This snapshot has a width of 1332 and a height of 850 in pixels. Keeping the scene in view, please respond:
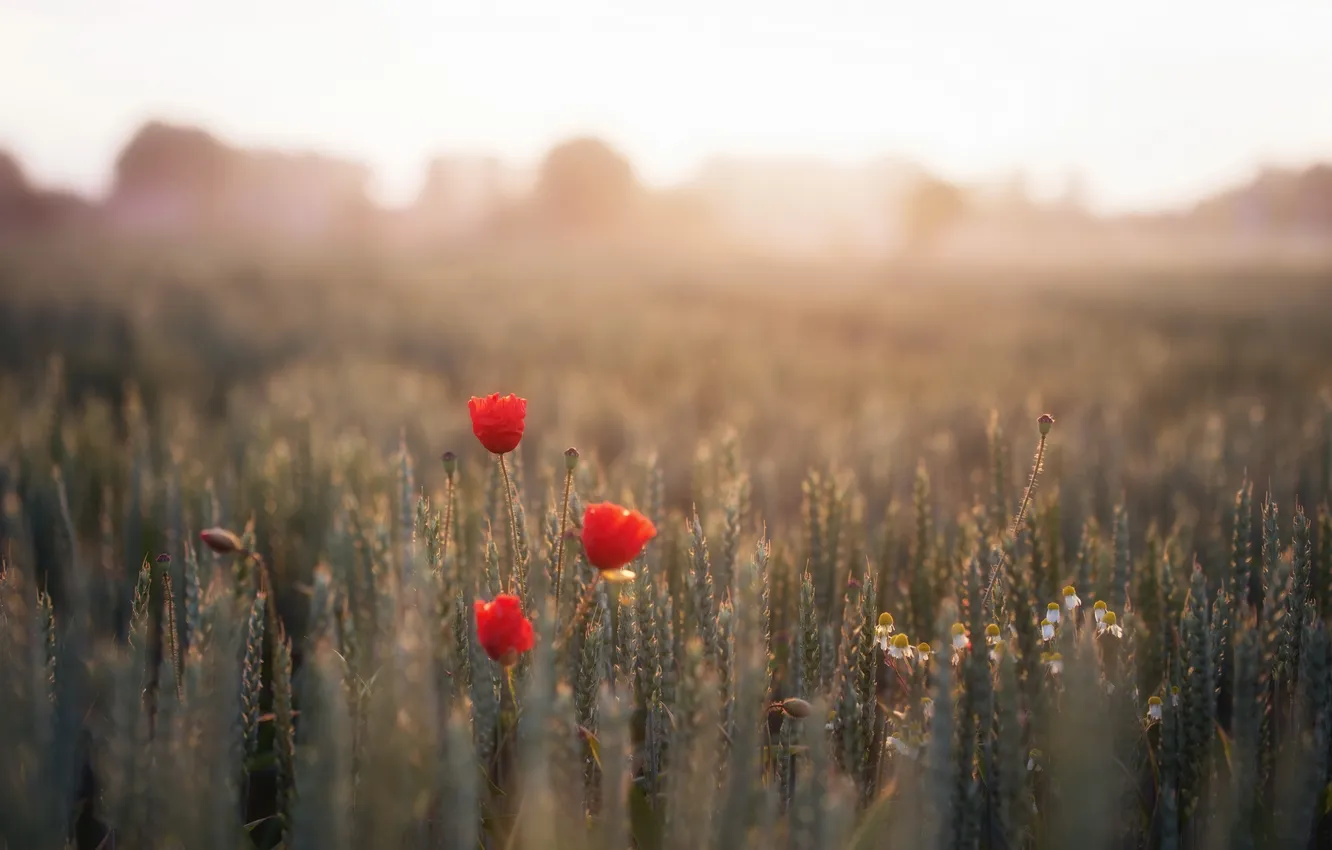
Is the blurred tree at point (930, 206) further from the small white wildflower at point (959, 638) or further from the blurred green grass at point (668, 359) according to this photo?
the small white wildflower at point (959, 638)

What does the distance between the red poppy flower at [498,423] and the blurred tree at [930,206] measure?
44374 mm

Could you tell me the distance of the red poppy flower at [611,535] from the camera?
121 centimetres

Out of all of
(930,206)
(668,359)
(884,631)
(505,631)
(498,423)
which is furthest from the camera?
(930,206)

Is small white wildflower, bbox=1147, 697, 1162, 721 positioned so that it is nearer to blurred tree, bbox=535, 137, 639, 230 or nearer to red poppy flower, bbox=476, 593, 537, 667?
red poppy flower, bbox=476, 593, 537, 667

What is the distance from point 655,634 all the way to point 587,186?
63.1m

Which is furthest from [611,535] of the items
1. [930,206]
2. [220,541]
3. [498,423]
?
[930,206]

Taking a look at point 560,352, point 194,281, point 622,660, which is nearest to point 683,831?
point 622,660

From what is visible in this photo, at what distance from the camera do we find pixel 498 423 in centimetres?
140

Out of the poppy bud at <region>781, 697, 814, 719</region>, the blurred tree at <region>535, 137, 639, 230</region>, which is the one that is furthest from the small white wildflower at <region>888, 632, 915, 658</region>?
the blurred tree at <region>535, 137, 639, 230</region>

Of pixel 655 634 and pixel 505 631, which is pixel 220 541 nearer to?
pixel 505 631

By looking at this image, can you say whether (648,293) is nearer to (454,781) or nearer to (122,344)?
(122,344)

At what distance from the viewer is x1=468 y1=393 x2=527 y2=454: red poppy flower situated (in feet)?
4.54

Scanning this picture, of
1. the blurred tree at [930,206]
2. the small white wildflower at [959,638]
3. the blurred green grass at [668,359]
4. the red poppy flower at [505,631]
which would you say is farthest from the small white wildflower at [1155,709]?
the blurred tree at [930,206]

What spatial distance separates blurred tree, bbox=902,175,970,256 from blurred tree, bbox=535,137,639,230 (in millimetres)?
23053
